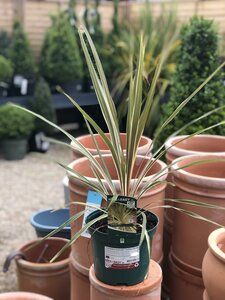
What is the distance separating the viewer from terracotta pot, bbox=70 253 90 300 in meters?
1.71

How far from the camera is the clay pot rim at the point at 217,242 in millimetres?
1338

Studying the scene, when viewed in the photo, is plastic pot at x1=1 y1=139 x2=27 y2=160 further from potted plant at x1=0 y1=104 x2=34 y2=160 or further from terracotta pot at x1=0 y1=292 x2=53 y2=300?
terracotta pot at x1=0 y1=292 x2=53 y2=300

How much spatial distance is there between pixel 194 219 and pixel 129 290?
509 mm

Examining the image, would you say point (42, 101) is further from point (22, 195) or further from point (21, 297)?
point (21, 297)

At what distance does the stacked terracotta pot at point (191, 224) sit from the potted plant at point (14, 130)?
3.25 metres

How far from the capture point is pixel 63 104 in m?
5.66

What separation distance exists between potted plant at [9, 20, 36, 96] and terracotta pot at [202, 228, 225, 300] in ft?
14.1

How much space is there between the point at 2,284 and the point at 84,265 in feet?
3.31

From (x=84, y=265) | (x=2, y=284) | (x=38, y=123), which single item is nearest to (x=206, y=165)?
(x=84, y=265)

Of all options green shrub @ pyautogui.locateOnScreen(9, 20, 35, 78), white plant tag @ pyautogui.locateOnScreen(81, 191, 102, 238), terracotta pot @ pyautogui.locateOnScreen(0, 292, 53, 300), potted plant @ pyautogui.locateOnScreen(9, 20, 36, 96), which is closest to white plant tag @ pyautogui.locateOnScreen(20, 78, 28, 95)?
potted plant @ pyautogui.locateOnScreen(9, 20, 36, 96)

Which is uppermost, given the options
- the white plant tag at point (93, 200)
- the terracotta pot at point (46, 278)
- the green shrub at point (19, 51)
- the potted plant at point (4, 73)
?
the green shrub at point (19, 51)

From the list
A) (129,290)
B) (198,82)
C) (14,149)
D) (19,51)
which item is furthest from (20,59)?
(129,290)

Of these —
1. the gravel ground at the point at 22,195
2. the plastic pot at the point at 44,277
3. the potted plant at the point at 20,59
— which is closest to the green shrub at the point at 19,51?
the potted plant at the point at 20,59

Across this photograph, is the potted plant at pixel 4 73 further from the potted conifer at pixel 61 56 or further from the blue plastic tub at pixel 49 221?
the blue plastic tub at pixel 49 221
